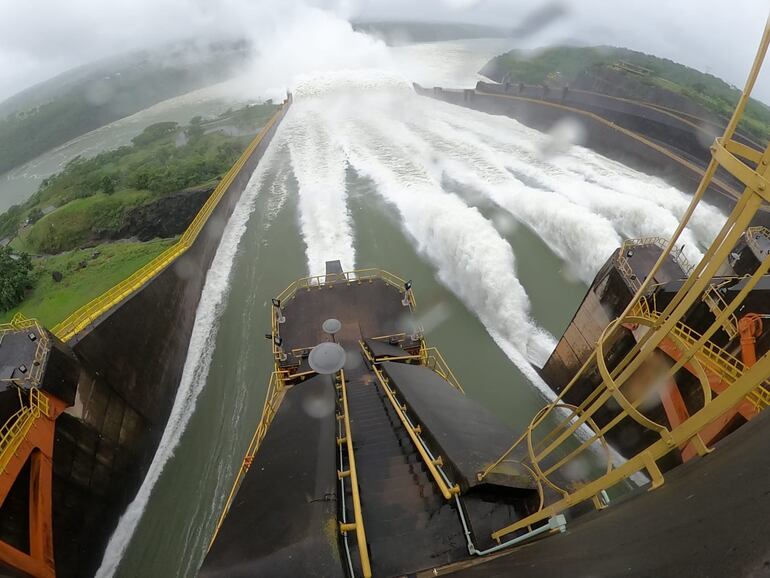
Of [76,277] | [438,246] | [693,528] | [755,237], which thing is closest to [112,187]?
[76,277]

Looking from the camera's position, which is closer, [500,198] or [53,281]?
[53,281]

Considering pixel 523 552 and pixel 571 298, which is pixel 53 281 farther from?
pixel 571 298

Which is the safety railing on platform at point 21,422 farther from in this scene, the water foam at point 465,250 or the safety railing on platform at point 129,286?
the water foam at point 465,250

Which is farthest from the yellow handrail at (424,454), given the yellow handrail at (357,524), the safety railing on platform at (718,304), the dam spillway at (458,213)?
the safety railing on platform at (718,304)

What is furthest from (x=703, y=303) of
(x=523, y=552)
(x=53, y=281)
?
(x=53, y=281)

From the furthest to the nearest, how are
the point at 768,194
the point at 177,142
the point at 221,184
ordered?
the point at 177,142 → the point at 221,184 → the point at 768,194

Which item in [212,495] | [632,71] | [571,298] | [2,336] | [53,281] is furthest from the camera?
[632,71]

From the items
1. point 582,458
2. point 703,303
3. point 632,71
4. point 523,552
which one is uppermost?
point 632,71

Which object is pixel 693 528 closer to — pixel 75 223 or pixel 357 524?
pixel 357 524
